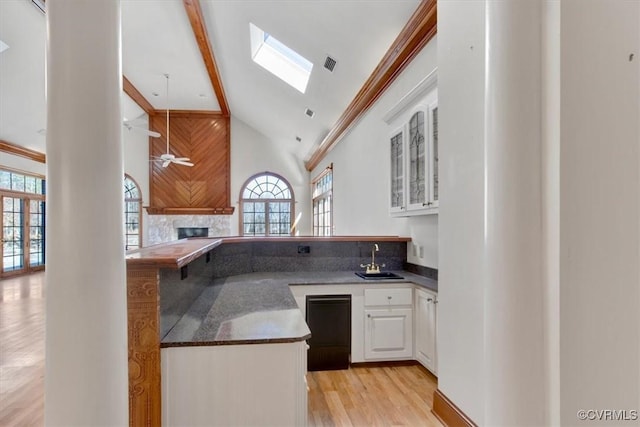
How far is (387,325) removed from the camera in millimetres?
2902

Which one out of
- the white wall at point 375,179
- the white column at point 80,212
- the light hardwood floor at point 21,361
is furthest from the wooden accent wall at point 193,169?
the white column at point 80,212

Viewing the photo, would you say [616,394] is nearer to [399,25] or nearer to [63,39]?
[63,39]

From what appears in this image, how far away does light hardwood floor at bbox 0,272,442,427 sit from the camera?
2.13 metres

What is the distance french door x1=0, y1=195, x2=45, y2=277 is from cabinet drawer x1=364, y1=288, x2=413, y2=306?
825 centimetres

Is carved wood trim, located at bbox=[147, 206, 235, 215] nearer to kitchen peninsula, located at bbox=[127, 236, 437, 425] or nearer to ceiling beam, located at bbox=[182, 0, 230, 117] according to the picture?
ceiling beam, located at bbox=[182, 0, 230, 117]

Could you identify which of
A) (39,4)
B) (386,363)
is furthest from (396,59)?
(39,4)

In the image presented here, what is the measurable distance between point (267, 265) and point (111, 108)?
2.63 meters

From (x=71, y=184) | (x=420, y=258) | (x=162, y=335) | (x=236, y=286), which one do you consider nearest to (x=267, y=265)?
(x=236, y=286)

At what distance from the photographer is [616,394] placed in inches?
44.2

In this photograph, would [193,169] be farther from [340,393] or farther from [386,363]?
[340,393]

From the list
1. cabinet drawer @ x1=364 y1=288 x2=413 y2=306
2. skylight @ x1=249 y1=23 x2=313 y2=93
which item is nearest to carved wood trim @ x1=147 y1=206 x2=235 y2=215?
skylight @ x1=249 y1=23 x2=313 y2=93

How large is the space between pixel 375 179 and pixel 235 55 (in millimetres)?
3189

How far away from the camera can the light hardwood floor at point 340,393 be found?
7.00 feet

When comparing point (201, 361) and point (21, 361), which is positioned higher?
point (201, 361)
